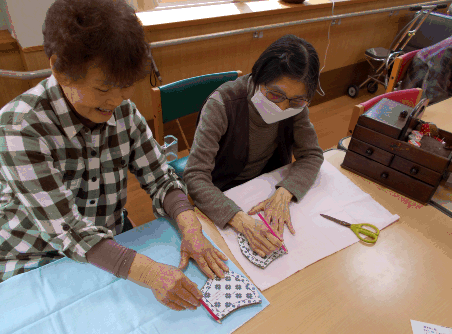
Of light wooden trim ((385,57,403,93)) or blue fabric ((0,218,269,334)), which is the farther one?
light wooden trim ((385,57,403,93))

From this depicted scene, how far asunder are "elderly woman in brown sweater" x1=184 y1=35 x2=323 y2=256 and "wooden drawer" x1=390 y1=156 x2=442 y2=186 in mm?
282

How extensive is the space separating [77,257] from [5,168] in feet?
0.88

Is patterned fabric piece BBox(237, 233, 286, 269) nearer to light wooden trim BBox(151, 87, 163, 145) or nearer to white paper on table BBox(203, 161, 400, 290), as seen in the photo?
white paper on table BBox(203, 161, 400, 290)

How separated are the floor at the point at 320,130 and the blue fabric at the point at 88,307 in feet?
3.80

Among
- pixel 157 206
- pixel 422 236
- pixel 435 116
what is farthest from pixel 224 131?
pixel 435 116

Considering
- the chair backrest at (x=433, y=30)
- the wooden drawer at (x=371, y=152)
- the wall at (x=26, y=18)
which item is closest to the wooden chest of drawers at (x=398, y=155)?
the wooden drawer at (x=371, y=152)

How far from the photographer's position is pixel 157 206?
38.4 inches

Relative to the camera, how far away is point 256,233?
→ 90 centimetres

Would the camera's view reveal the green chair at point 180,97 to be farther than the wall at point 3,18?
No

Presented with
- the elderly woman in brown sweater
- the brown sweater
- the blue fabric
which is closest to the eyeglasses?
the elderly woman in brown sweater

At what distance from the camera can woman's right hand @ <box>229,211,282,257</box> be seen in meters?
0.88

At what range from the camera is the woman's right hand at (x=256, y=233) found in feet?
2.87

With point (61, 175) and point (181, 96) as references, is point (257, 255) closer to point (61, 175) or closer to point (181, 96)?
point (61, 175)

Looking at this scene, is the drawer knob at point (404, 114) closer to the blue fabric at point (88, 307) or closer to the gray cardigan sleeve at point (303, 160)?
the gray cardigan sleeve at point (303, 160)
